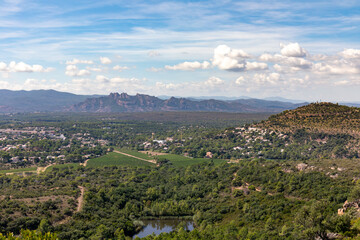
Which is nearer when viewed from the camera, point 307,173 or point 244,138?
point 307,173

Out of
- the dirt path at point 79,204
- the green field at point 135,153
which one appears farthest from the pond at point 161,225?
the green field at point 135,153

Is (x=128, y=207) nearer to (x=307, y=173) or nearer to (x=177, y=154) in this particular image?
(x=307, y=173)

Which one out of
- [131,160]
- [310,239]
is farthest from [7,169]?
[310,239]

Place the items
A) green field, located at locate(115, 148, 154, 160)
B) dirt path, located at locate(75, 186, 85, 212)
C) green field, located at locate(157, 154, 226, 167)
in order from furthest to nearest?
green field, located at locate(115, 148, 154, 160), green field, located at locate(157, 154, 226, 167), dirt path, located at locate(75, 186, 85, 212)

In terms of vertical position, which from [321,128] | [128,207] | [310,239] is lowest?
[128,207]

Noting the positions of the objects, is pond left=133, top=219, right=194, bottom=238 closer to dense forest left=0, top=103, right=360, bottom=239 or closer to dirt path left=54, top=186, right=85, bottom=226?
dense forest left=0, top=103, right=360, bottom=239

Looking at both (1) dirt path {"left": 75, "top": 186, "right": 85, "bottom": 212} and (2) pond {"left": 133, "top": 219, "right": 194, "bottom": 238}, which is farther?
(1) dirt path {"left": 75, "top": 186, "right": 85, "bottom": 212}

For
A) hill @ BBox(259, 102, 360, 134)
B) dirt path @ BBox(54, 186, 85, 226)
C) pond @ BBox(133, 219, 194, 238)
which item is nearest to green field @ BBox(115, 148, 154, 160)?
hill @ BBox(259, 102, 360, 134)
